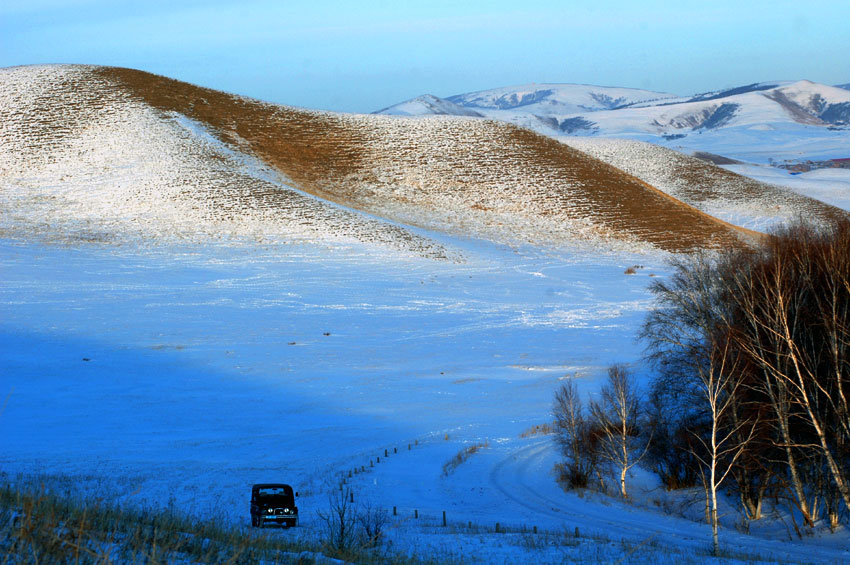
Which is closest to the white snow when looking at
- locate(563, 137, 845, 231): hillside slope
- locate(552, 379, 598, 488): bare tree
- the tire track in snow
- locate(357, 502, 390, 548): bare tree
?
the tire track in snow

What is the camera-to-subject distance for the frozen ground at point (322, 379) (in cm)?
2067

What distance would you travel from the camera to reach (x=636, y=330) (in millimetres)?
44344

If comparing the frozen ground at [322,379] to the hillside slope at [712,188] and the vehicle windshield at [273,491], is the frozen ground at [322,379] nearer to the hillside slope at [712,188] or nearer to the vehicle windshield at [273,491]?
the vehicle windshield at [273,491]

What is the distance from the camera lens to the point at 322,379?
3497 centimetres

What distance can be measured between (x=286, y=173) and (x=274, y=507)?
226 feet

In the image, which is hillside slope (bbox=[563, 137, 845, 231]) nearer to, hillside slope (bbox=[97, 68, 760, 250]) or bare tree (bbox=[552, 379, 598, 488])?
hillside slope (bbox=[97, 68, 760, 250])

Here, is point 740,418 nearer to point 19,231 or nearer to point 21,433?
point 21,433

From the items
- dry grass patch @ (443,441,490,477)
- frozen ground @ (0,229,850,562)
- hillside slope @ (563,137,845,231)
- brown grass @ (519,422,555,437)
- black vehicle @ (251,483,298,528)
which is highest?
hillside slope @ (563,137,845,231)

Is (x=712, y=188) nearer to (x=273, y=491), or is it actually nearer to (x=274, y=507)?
(x=273, y=491)

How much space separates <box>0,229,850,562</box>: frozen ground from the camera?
20.7m

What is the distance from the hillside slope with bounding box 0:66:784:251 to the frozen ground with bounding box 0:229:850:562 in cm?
954

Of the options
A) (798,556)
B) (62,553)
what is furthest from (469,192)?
(62,553)

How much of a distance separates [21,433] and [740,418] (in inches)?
941

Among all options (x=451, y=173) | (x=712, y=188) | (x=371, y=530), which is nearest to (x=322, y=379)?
(x=371, y=530)
